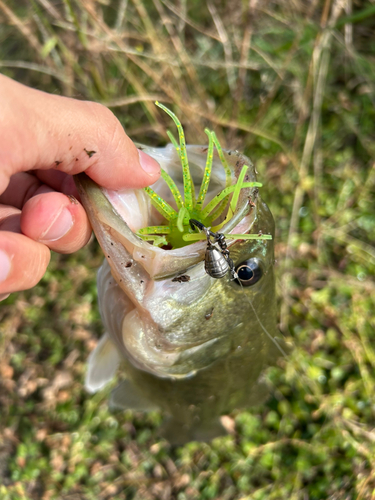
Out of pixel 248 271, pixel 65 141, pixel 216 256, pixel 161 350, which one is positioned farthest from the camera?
pixel 161 350

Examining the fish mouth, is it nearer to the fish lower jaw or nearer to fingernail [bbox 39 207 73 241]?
fingernail [bbox 39 207 73 241]

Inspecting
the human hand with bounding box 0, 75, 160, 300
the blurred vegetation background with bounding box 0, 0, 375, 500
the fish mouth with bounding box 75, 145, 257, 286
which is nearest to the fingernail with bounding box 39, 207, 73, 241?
the human hand with bounding box 0, 75, 160, 300

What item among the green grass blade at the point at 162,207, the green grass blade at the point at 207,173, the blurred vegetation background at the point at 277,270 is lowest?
the blurred vegetation background at the point at 277,270

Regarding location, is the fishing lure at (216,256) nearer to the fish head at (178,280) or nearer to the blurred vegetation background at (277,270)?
the fish head at (178,280)

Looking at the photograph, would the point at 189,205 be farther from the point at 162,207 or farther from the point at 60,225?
the point at 60,225

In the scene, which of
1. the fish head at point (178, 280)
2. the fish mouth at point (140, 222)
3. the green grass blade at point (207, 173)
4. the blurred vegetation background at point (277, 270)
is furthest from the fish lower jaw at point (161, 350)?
the blurred vegetation background at point (277, 270)

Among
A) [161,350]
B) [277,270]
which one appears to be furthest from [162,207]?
[277,270]
